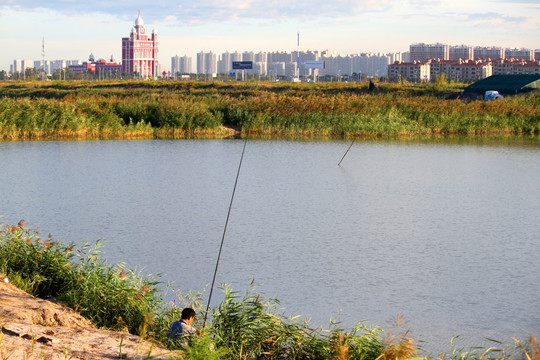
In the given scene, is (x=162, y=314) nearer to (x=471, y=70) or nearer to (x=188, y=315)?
(x=188, y=315)

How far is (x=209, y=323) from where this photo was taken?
6215mm

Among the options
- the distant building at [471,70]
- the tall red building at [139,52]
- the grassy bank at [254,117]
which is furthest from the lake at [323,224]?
the tall red building at [139,52]

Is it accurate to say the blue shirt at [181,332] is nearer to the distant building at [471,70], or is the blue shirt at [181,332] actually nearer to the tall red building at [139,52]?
the distant building at [471,70]

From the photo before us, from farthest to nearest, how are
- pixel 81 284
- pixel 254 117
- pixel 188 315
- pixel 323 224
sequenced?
pixel 254 117 < pixel 323 224 < pixel 81 284 < pixel 188 315

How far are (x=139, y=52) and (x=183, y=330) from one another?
16591cm

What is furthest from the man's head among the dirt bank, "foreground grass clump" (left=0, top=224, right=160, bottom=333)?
"foreground grass clump" (left=0, top=224, right=160, bottom=333)

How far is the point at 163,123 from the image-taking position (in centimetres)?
2681

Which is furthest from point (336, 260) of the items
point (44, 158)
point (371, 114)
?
point (371, 114)

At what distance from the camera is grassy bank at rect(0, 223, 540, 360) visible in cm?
530

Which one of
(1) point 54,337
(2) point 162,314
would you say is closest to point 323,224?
(2) point 162,314

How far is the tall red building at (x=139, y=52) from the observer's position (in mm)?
164000

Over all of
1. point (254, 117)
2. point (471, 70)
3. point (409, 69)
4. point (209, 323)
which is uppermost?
point (409, 69)

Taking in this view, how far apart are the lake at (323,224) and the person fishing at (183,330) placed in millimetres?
1824

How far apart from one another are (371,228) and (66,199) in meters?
5.76
